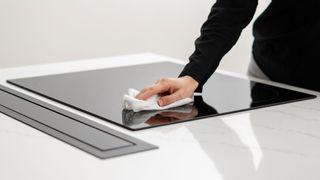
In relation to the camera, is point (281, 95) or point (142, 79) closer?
point (281, 95)

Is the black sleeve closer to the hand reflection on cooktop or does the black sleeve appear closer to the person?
the person

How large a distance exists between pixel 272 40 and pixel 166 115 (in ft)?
1.81

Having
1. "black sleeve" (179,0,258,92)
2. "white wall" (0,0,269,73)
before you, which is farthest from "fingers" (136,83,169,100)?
"white wall" (0,0,269,73)

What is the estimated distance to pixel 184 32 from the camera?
3.15m

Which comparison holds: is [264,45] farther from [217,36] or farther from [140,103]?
[140,103]

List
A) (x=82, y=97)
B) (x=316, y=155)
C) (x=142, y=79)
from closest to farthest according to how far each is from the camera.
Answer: (x=316, y=155) < (x=82, y=97) < (x=142, y=79)

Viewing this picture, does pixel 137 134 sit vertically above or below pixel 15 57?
above

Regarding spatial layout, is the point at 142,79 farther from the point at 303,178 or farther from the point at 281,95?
the point at 303,178

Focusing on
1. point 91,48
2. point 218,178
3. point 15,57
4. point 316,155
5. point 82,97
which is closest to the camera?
point 218,178

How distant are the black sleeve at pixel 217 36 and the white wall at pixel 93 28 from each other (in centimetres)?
139

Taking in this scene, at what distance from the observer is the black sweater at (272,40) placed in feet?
4.47

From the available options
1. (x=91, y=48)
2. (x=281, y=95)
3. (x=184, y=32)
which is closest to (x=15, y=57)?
(x=91, y=48)

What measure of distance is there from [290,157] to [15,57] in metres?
1.90

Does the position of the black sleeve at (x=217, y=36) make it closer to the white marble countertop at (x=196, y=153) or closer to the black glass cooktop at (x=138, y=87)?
the black glass cooktop at (x=138, y=87)
